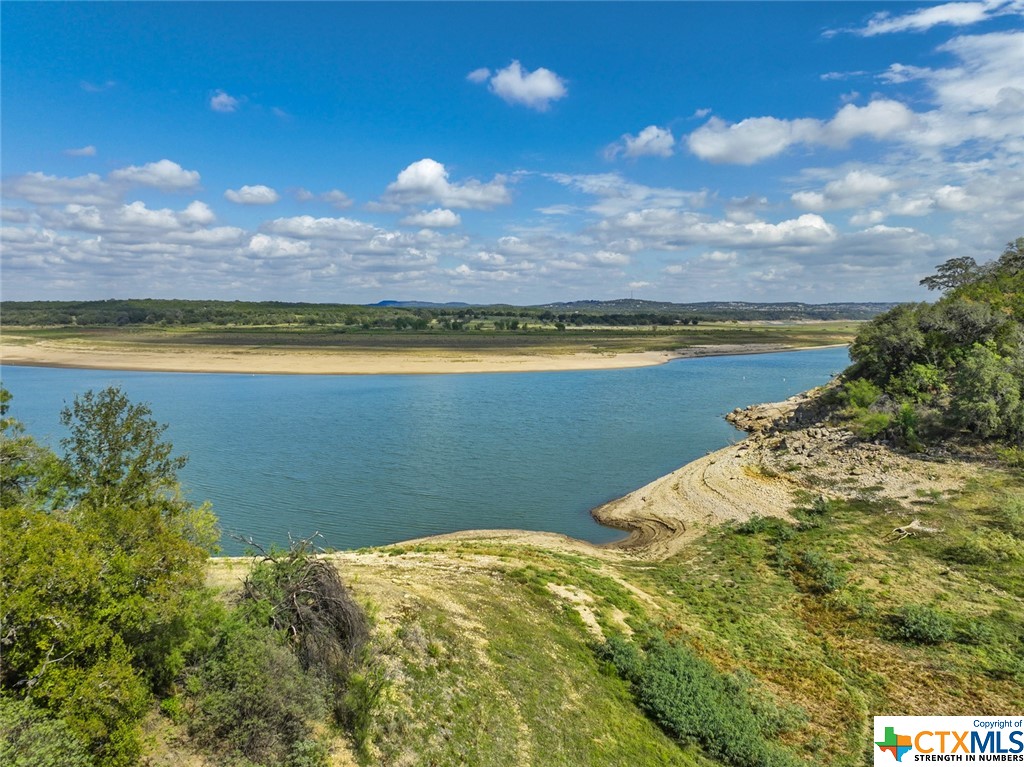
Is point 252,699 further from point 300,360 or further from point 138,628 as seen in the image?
point 300,360

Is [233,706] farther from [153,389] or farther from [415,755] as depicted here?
[153,389]

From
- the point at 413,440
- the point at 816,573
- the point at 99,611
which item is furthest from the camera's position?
the point at 413,440

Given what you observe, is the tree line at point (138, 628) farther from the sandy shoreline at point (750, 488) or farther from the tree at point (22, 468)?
the sandy shoreline at point (750, 488)

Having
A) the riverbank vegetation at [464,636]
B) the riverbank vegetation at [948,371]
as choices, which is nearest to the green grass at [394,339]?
the riverbank vegetation at [948,371]

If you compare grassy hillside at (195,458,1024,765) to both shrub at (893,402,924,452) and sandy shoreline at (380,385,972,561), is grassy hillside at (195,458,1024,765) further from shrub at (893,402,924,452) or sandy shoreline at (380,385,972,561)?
shrub at (893,402,924,452)

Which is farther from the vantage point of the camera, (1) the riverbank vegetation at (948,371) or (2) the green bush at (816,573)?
(1) the riverbank vegetation at (948,371)

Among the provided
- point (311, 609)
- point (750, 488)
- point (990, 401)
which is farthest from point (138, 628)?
point (990, 401)
